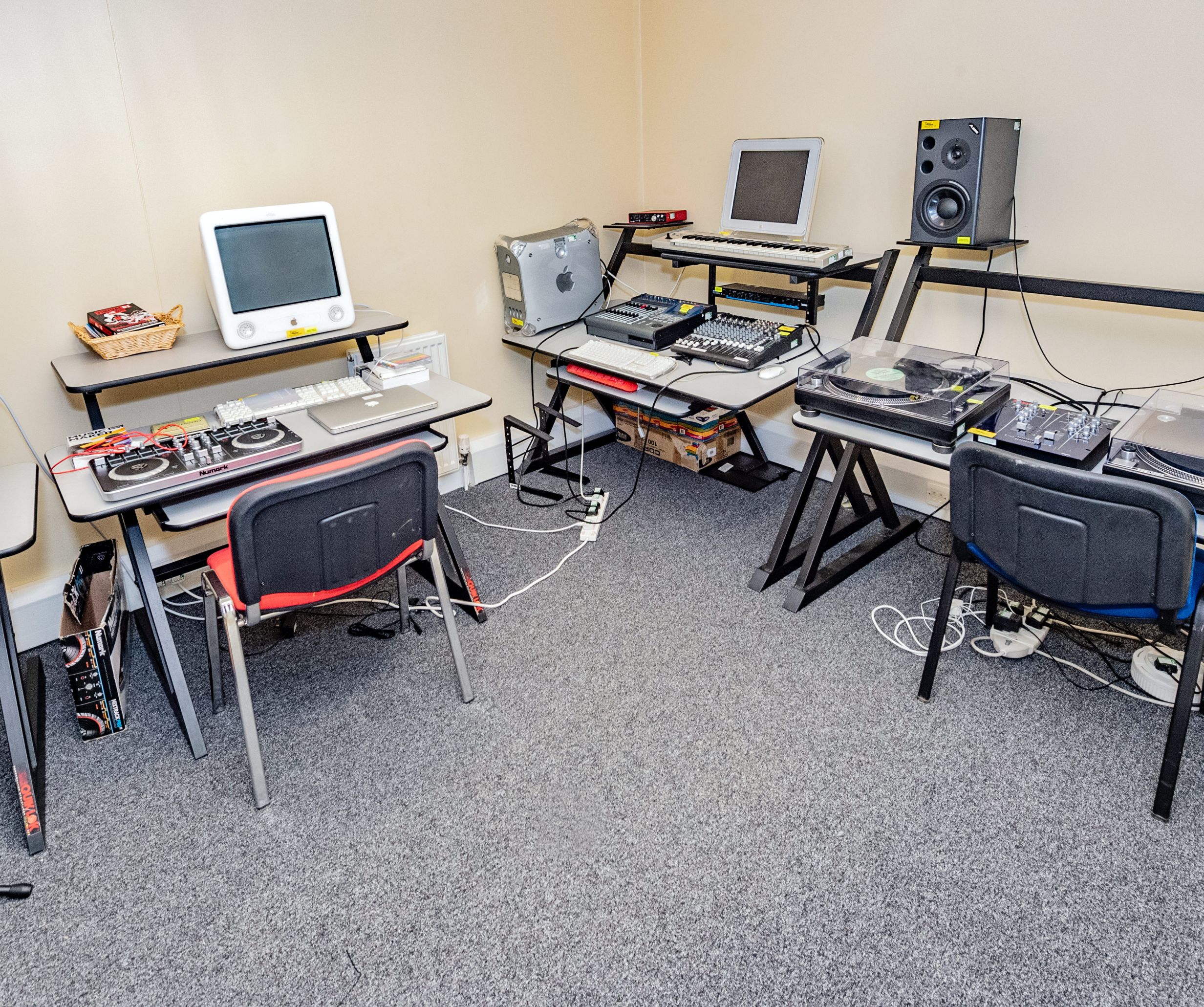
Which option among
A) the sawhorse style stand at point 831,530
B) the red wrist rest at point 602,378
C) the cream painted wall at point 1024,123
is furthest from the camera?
the red wrist rest at point 602,378

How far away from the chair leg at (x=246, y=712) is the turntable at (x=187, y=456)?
35cm

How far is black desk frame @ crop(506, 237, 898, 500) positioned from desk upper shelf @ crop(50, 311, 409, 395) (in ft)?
2.63

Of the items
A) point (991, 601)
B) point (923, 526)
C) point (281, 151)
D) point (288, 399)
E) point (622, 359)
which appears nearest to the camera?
point (991, 601)

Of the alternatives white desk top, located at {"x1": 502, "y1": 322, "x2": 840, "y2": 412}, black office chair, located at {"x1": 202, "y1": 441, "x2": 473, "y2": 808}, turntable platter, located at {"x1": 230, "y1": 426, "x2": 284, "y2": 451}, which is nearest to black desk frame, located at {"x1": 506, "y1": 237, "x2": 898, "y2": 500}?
white desk top, located at {"x1": 502, "y1": 322, "x2": 840, "y2": 412}

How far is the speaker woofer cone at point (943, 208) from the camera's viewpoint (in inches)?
88.3

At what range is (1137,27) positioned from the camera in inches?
83.1

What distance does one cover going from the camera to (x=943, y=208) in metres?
2.30

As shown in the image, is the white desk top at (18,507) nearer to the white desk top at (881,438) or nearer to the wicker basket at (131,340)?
the wicker basket at (131,340)

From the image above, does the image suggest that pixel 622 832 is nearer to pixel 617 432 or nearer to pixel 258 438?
pixel 258 438

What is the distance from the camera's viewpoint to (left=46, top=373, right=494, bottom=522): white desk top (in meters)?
1.82

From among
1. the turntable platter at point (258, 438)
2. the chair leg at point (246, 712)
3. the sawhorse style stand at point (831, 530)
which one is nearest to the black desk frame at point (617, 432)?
the sawhorse style stand at point (831, 530)

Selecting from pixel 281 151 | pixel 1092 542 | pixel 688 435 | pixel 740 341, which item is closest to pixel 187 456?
pixel 281 151

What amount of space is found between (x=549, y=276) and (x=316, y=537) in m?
1.74

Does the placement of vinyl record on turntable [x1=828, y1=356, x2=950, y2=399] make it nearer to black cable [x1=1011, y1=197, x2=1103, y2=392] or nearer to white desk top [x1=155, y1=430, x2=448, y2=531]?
black cable [x1=1011, y1=197, x2=1103, y2=392]
